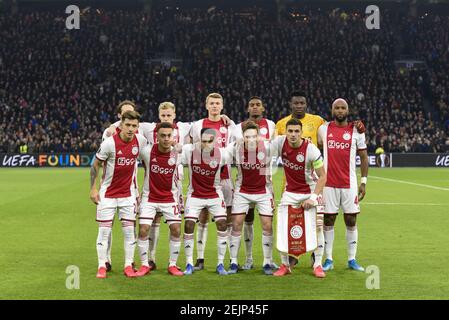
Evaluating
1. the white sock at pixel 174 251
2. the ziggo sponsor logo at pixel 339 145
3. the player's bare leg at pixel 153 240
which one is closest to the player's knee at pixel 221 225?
the white sock at pixel 174 251

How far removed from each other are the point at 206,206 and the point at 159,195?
2.15ft

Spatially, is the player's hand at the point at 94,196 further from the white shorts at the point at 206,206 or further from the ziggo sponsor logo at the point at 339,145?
the ziggo sponsor logo at the point at 339,145

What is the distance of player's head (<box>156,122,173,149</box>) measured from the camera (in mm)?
9000

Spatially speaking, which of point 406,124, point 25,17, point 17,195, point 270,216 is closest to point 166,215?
point 270,216

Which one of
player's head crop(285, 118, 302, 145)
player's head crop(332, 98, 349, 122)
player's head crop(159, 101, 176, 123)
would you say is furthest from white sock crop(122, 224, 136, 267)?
player's head crop(332, 98, 349, 122)

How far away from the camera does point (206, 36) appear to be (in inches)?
1956

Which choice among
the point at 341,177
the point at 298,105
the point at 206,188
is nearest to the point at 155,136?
the point at 206,188

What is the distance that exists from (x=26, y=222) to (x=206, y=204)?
6780 mm

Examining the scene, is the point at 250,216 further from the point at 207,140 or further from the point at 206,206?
the point at 207,140

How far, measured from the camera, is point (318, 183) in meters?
9.08

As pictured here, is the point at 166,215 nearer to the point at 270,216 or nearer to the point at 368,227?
the point at 270,216

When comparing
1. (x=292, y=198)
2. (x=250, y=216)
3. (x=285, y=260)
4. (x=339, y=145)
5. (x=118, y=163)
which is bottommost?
(x=285, y=260)

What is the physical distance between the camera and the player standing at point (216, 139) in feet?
31.7
